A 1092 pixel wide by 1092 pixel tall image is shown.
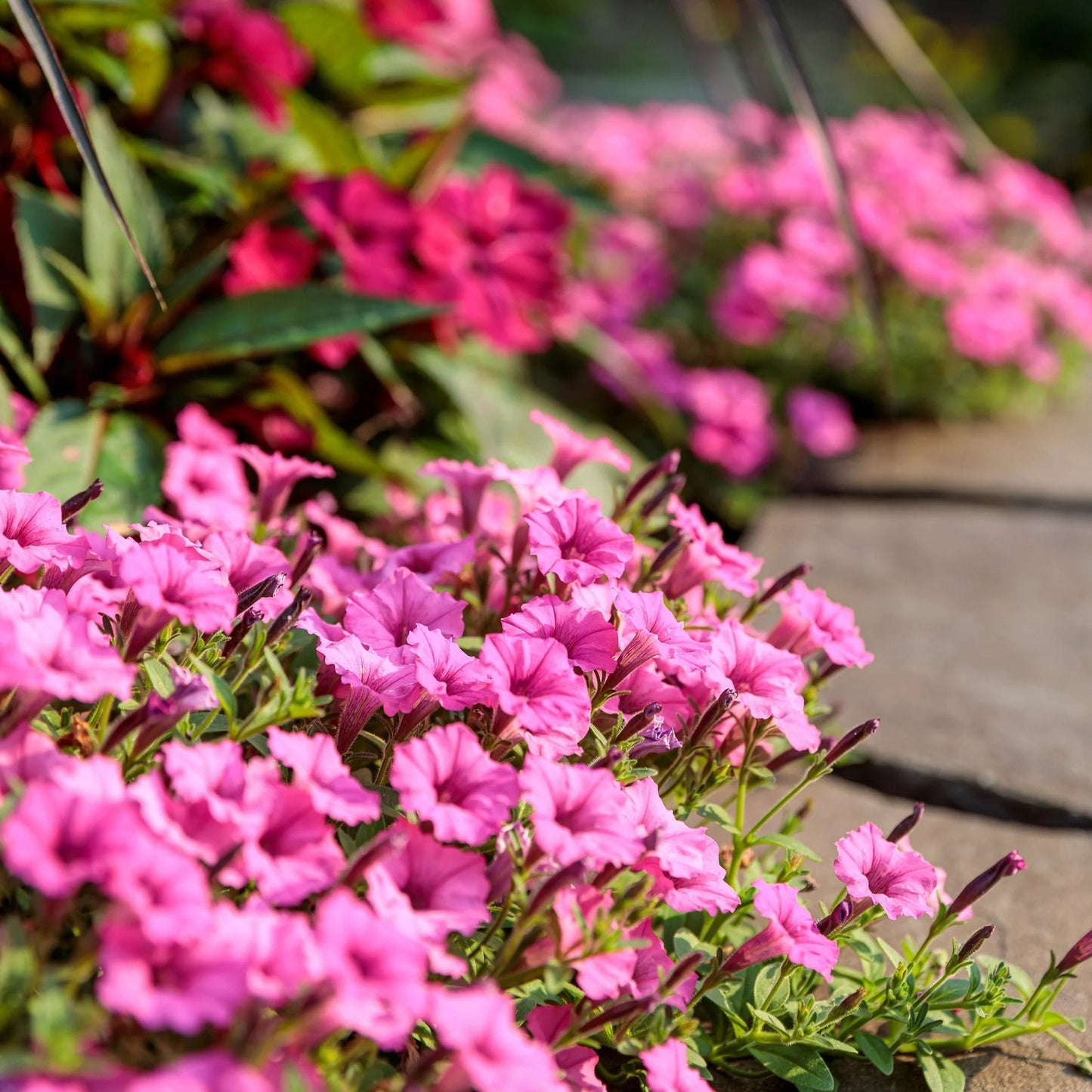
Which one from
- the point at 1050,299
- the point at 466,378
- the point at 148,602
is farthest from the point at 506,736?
the point at 1050,299

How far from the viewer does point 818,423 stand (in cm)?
275

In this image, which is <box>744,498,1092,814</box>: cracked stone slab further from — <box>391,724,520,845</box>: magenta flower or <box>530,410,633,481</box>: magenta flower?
<box>391,724,520,845</box>: magenta flower

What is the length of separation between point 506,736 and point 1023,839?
34.4 inches

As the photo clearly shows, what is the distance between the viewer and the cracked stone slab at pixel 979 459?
2723 mm

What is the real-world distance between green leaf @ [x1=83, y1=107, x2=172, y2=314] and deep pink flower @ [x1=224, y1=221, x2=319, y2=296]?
11 cm

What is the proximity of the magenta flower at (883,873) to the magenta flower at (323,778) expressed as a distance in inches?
16.6

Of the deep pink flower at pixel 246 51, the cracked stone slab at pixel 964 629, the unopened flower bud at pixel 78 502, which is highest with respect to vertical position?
the deep pink flower at pixel 246 51

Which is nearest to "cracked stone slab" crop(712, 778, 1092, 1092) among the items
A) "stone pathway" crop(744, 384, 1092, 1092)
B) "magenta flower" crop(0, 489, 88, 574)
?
"stone pathway" crop(744, 384, 1092, 1092)

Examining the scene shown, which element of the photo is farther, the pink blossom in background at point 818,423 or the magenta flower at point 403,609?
the pink blossom in background at point 818,423

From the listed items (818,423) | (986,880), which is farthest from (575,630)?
(818,423)

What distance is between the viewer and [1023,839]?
5.02 ft

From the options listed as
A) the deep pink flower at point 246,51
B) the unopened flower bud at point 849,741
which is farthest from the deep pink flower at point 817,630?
the deep pink flower at point 246,51

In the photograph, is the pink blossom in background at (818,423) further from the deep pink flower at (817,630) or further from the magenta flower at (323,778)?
the magenta flower at (323,778)

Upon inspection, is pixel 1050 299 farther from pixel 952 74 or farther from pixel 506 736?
pixel 952 74
